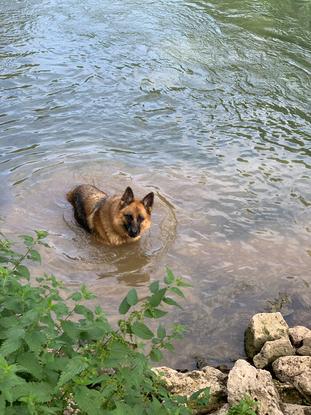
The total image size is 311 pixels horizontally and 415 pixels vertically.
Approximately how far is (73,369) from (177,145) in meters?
7.77

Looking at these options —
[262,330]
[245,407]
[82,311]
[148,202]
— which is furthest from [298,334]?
[82,311]

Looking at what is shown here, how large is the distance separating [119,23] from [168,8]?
7.74 feet

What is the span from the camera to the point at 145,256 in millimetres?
7258

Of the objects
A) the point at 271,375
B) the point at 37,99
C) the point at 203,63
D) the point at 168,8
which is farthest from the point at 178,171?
the point at 168,8

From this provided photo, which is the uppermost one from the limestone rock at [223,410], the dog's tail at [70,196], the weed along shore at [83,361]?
the weed along shore at [83,361]

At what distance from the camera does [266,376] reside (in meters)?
4.64

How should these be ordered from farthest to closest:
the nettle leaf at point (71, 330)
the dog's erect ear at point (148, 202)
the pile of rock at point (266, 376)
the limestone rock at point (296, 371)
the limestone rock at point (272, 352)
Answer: the dog's erect ear at point (148, 202)
the limestone rock at point (272, 352)
the limestone rock at point (296, 371)
the pile of rock at point (266, 376)
the nettle leaf at point (71, 330)

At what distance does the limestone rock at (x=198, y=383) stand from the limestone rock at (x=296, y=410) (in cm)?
51

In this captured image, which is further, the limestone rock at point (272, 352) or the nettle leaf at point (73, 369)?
the limestone rock at point (272, 352)

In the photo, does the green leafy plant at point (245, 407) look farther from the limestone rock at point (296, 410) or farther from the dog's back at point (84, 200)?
the dog's back at point (84, 200)

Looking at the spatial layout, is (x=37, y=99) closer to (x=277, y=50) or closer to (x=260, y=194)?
(x=260, y=194)

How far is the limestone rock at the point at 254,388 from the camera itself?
14.1 feet

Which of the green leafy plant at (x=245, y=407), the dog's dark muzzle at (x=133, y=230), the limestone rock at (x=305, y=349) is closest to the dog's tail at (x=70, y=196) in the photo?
the dog's dark muzzle at (x=133, y=230)

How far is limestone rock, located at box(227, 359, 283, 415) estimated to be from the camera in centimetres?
429
